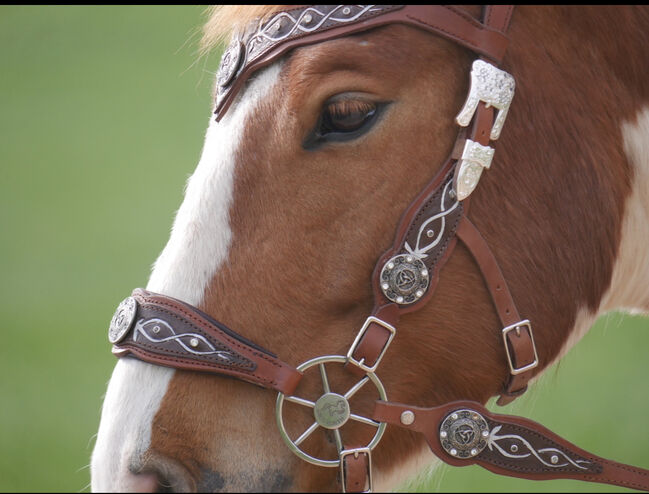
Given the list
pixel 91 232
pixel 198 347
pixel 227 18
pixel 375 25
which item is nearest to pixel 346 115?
pixel 375 25

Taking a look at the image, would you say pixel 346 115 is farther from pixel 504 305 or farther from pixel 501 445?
pixel 501 445

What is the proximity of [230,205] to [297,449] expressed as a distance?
56 cm

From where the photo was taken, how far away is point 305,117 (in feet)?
5.31

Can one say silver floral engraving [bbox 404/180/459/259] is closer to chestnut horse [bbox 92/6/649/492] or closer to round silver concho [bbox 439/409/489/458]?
chestnut horse [bbox 92/6/649/492]

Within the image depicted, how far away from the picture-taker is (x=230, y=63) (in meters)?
1.76

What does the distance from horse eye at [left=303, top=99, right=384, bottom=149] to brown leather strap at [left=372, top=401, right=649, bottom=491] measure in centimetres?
61

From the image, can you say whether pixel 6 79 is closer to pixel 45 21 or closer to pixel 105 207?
pixel 45 21

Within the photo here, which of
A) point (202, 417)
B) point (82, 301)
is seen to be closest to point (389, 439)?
point (202, 417)

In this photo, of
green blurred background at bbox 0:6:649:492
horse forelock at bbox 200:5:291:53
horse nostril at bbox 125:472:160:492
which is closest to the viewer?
horse nostril at bbox 125:472:160:492

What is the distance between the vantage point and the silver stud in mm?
1689

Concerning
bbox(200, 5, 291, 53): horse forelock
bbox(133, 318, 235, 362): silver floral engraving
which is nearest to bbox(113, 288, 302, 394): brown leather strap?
bbox(133, 318, 235, 362): silver floral engraving

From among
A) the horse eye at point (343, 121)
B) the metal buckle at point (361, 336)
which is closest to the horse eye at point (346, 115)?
the horse eye at point (343, 121)

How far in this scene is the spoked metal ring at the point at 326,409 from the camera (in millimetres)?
1615

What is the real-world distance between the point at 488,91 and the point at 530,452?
2.81ft
